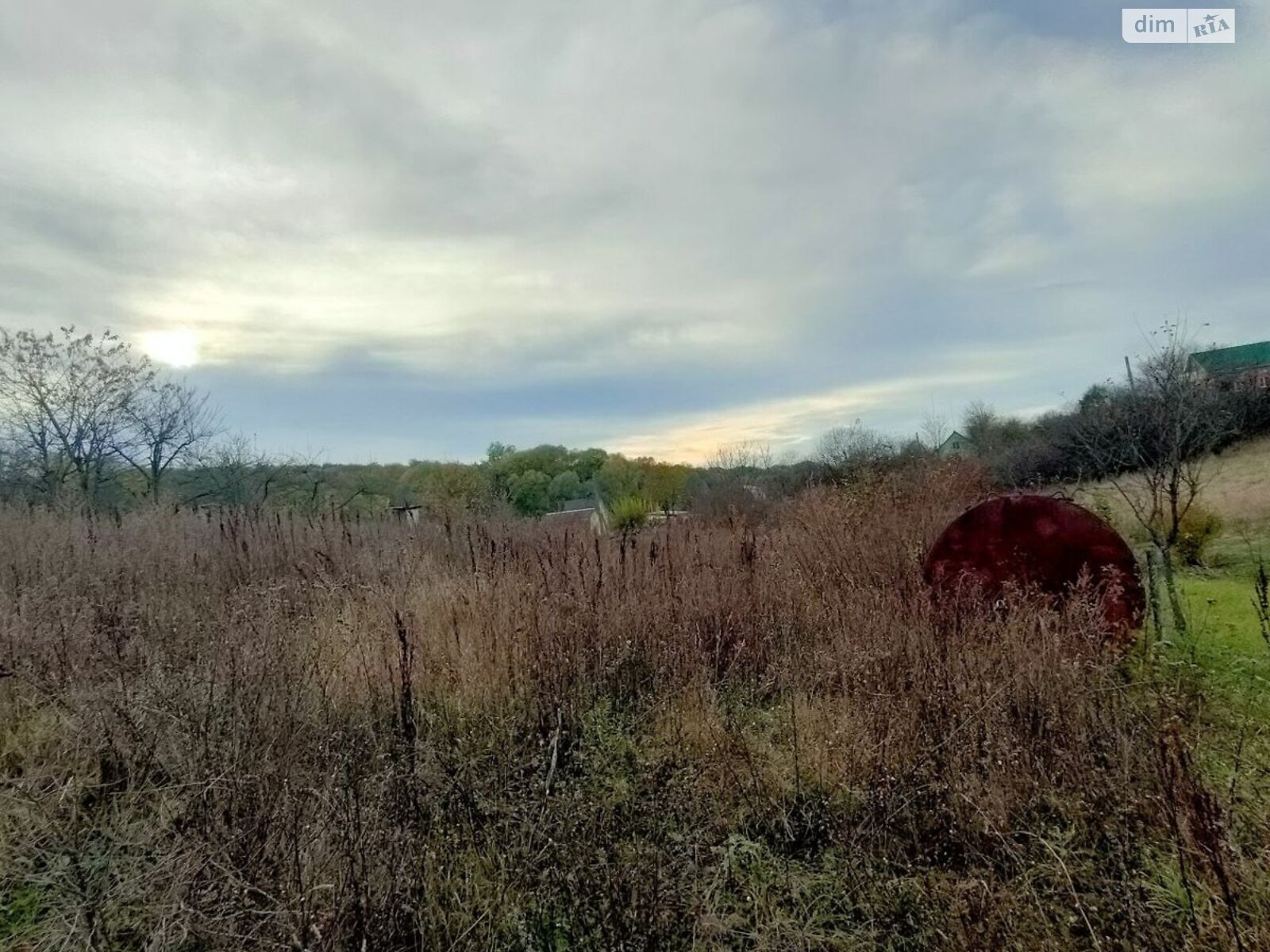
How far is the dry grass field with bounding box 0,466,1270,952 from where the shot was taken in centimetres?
216

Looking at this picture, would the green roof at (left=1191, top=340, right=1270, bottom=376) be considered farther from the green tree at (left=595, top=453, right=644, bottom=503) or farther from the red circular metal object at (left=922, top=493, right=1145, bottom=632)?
the green tree at (left=595, top=453, right=644, bottom=503)

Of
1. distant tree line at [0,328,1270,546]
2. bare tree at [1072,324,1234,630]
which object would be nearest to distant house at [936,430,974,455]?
distant tree line at [0,328,1270,546]

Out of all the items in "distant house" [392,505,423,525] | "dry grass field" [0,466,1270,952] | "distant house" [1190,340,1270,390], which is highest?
"distant house" [1190,340,1270,390]

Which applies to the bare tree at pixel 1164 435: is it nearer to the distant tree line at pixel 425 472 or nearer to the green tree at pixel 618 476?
the distant tree line at pixel 425 472

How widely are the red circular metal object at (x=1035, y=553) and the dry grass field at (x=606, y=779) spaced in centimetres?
33

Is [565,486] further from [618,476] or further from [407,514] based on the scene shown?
[407,514]

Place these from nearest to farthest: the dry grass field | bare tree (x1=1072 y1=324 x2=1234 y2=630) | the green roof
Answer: the dry grass field < bare tree (x1=1072 y1=324 x2=1234 y2=630) < the green roof

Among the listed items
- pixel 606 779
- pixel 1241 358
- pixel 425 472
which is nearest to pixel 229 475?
pixel 425 472

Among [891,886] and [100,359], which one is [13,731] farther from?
[100,359]

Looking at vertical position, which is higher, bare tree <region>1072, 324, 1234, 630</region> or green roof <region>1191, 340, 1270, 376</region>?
green roof <region>1191, 340, 1270, 376</region>

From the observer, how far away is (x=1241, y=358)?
98.3 ft

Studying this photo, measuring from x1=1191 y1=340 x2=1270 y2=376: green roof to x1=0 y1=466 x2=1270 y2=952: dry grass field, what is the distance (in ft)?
68.6

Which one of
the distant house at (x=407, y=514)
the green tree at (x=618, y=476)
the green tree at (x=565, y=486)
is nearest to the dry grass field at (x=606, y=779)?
the distant house at (x=407, y=514)

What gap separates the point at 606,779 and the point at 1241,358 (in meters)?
40.0
